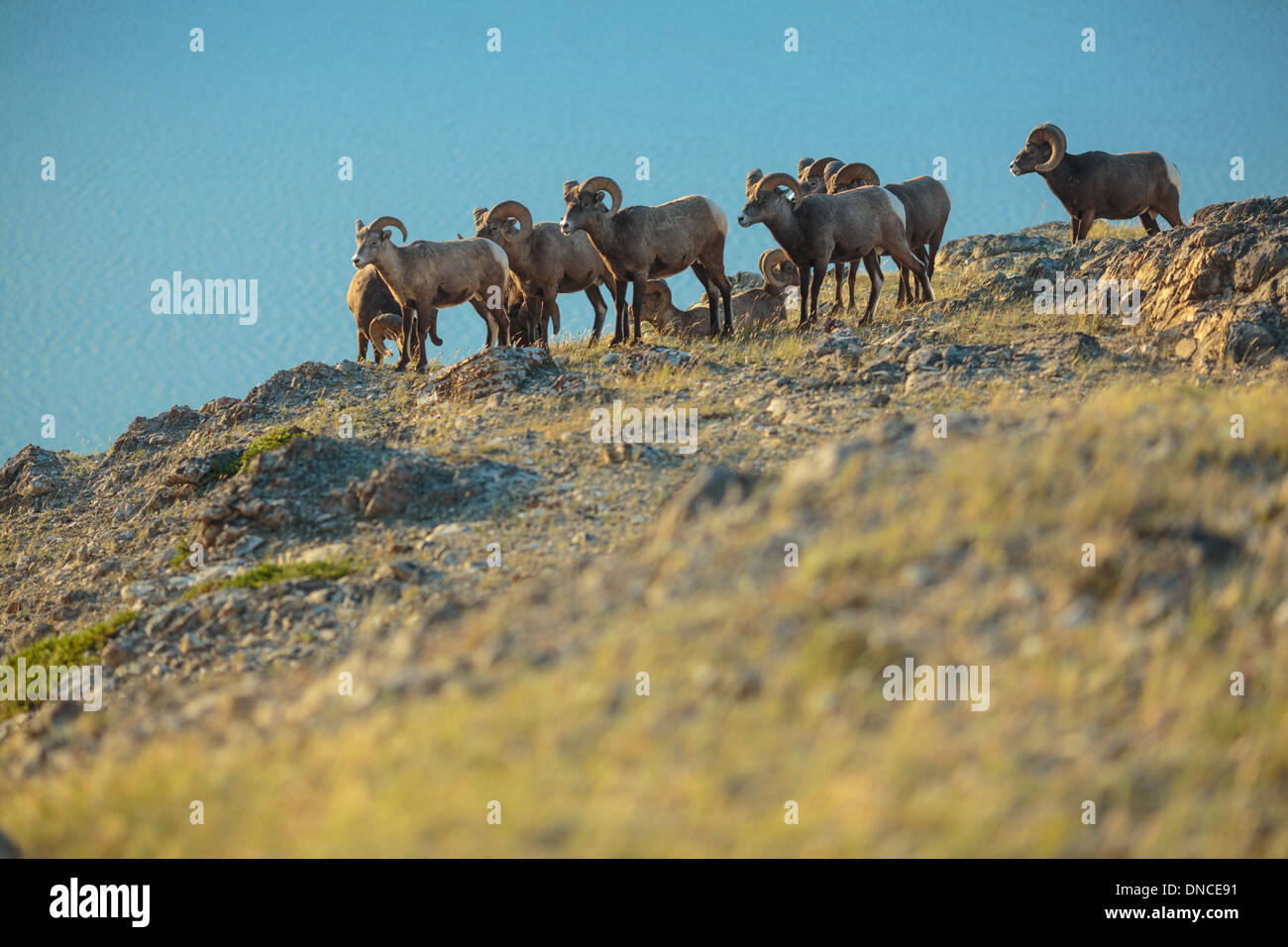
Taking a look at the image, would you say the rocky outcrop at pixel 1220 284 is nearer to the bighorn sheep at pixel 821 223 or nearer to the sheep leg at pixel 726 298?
the bighorn sheep at pixel 821 223

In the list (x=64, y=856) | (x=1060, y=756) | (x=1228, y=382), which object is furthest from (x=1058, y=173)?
(x=64, y=856)

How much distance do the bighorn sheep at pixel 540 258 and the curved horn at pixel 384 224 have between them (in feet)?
6.67

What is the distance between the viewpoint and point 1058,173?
23.1 metres

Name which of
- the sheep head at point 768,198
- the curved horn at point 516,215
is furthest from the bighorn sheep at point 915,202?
the curved horn at point 516,215

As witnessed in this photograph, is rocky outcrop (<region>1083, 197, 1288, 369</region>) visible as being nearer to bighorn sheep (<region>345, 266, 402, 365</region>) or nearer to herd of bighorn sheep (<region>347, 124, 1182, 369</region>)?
herd of bighorn sheep (<region>347, 124, 1182, 369</region>)

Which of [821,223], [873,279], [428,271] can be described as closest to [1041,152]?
Answer: [873,279]

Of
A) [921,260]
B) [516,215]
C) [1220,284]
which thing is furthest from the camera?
[921,260]

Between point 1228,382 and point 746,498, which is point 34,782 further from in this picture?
point 1228,382

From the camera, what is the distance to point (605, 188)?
58.9 feet

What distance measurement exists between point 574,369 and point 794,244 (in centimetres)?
437

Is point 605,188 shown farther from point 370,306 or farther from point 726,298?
point 370,306

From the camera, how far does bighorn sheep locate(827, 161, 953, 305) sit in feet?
69.4

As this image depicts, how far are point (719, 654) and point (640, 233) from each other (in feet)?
43.7

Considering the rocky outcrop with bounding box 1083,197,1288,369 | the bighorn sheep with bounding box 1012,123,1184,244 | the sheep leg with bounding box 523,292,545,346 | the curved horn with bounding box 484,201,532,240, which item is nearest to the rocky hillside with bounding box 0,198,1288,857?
the rocky outcrop with bounding box 1083,197,1288,369
